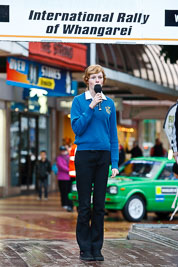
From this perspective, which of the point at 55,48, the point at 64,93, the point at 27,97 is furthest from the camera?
the point at 27,97

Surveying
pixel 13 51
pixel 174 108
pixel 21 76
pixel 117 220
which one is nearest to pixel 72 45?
pixel 21 76

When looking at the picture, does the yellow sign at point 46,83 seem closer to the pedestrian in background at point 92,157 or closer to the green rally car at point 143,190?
the green rally car at point 143,190

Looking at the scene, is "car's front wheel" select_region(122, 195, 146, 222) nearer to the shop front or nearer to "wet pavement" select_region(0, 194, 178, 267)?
"wet pavement" select_region(0, 194, 178, 267)

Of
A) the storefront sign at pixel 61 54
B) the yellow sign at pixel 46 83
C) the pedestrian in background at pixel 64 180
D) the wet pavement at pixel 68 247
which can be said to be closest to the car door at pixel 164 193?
the wet pavement at pixel 68 247

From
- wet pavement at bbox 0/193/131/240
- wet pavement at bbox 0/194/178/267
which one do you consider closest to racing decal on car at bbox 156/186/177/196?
wet pavement at bbox 0/193/131/240

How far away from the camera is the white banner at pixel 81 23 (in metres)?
8.41

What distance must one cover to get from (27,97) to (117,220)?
9.32m

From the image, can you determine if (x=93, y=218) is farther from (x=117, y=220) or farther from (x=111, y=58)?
(x=111, y=58)

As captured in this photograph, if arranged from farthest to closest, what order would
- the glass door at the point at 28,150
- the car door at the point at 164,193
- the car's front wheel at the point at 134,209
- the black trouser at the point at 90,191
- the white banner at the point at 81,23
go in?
1. the glass door at the point at 28,150
2. the car door at the point at 164,193
3. the car's front wheel at the point at 134,209
4. the white banner at the point at 81,23
5. the black trouser at the point at 90,191

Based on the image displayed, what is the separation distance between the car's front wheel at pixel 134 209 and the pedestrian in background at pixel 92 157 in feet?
29.2

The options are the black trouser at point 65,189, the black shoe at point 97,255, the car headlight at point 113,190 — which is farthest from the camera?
the black trouser at point 65,189

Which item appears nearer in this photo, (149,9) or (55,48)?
(149,9)

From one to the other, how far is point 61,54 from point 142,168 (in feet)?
19.2

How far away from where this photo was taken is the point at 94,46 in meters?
24.4
